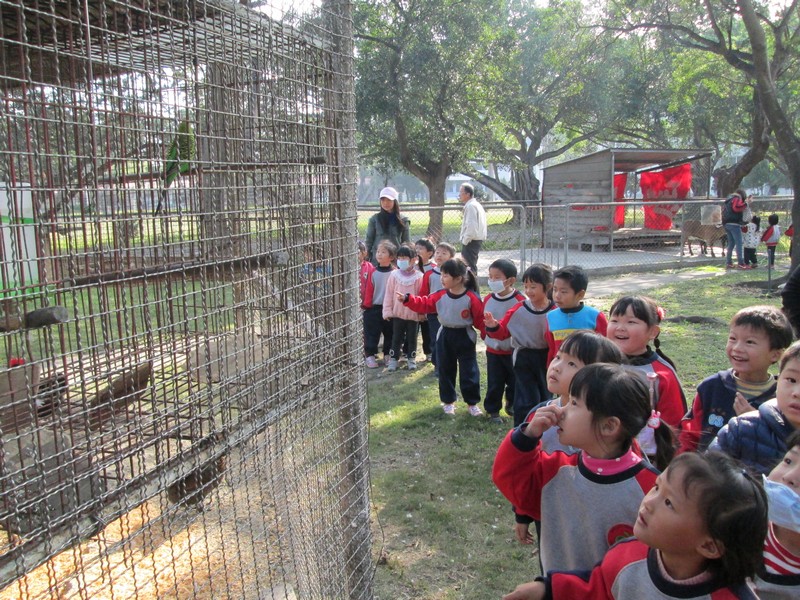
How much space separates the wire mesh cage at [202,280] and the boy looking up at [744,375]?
4.67 feet

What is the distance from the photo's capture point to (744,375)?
272cm

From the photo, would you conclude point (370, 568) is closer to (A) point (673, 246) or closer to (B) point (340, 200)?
(B) point (340, 200)

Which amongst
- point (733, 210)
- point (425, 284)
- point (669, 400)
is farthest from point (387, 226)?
point (733, 210)

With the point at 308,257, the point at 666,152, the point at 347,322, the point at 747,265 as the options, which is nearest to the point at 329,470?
the point at 347,322

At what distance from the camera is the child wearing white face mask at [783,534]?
1.66 meters

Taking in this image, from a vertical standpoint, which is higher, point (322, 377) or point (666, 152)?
point (666, 152)

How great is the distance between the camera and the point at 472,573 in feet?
10.8

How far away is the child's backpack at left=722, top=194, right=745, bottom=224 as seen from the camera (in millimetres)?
12484

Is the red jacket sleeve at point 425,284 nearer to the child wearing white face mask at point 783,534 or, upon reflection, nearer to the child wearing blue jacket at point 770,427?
the child wearing blue jacket at point 770,427

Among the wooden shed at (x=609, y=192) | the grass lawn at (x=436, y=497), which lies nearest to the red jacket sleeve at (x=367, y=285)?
the grass lawn at (x=436, y=497)

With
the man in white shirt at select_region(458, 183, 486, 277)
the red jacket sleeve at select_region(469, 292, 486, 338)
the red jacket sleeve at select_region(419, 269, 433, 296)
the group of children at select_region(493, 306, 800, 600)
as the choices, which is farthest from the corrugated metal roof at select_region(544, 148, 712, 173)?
the group of children at select_region(493, 306, 800, 600)

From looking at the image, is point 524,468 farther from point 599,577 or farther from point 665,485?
point 665,485

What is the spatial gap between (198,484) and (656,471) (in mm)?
1368

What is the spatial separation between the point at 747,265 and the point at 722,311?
16.1 feet
